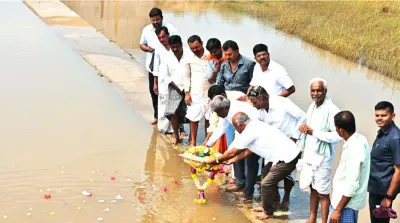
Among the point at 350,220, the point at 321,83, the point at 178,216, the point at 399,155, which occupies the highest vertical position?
the point at 321,83

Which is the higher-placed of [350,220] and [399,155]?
[399,155]

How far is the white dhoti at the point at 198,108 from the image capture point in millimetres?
8312

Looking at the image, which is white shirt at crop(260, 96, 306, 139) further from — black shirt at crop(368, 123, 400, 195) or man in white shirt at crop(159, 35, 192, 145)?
man in white shirt at crop(159, 35, 192, 145)

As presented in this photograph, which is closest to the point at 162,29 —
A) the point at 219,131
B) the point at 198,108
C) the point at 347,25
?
the point at 198,108

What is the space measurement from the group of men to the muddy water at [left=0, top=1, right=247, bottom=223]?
566mm

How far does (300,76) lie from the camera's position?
13312 millimetres

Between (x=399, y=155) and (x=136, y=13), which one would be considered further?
(x=136, y=13)

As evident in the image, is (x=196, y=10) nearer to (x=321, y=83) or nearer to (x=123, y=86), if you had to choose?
(x=123, y=86)

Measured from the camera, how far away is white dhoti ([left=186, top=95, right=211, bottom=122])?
8.31 meters

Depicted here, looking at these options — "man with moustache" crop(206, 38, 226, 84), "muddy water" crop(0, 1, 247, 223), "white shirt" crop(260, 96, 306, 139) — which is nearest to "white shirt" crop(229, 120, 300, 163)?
"white shirt" crop(260, 96, 306, 139)

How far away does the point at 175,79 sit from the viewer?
28.1 ft

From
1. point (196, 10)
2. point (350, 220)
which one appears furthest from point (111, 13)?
point (350, 220)

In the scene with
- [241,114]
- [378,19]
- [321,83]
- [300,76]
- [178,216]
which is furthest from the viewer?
[378,19]

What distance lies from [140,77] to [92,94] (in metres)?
1.37
